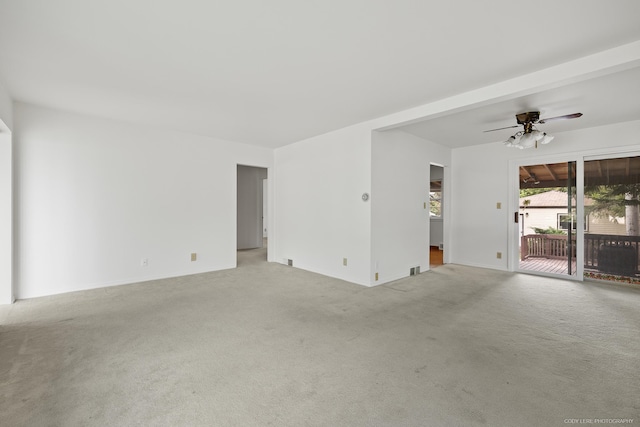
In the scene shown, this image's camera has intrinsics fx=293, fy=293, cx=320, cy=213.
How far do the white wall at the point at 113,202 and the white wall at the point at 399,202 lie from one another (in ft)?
9.20

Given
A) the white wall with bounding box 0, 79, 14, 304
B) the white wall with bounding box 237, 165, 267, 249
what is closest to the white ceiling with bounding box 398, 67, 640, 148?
the white wall with bounding box 237, 165, 267, 249

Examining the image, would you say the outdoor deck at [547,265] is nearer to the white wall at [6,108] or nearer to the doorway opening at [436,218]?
the doorway opening at [436,218]

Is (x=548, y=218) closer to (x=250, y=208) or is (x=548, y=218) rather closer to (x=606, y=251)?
(x=606, y=251)

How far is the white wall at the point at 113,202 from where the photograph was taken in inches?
149

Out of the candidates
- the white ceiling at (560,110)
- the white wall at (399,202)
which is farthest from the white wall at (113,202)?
the white ceiling at (560,110)

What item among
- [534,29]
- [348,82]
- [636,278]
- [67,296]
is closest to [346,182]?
[348,82]

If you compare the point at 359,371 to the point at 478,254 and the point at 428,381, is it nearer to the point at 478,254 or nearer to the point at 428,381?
the point at 428,381

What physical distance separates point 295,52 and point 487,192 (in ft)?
16.2

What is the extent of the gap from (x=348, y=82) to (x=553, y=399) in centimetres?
302

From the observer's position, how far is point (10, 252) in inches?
137

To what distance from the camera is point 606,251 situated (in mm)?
4637

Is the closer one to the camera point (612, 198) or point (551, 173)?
point (612, 198)

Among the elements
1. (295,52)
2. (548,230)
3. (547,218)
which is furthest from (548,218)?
(295,52)

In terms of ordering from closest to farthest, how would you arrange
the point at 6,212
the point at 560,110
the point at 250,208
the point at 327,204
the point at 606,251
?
the point at 6,212
the point at 560,110
the point at 606,251
the point at 327,204
the point at 250,208
